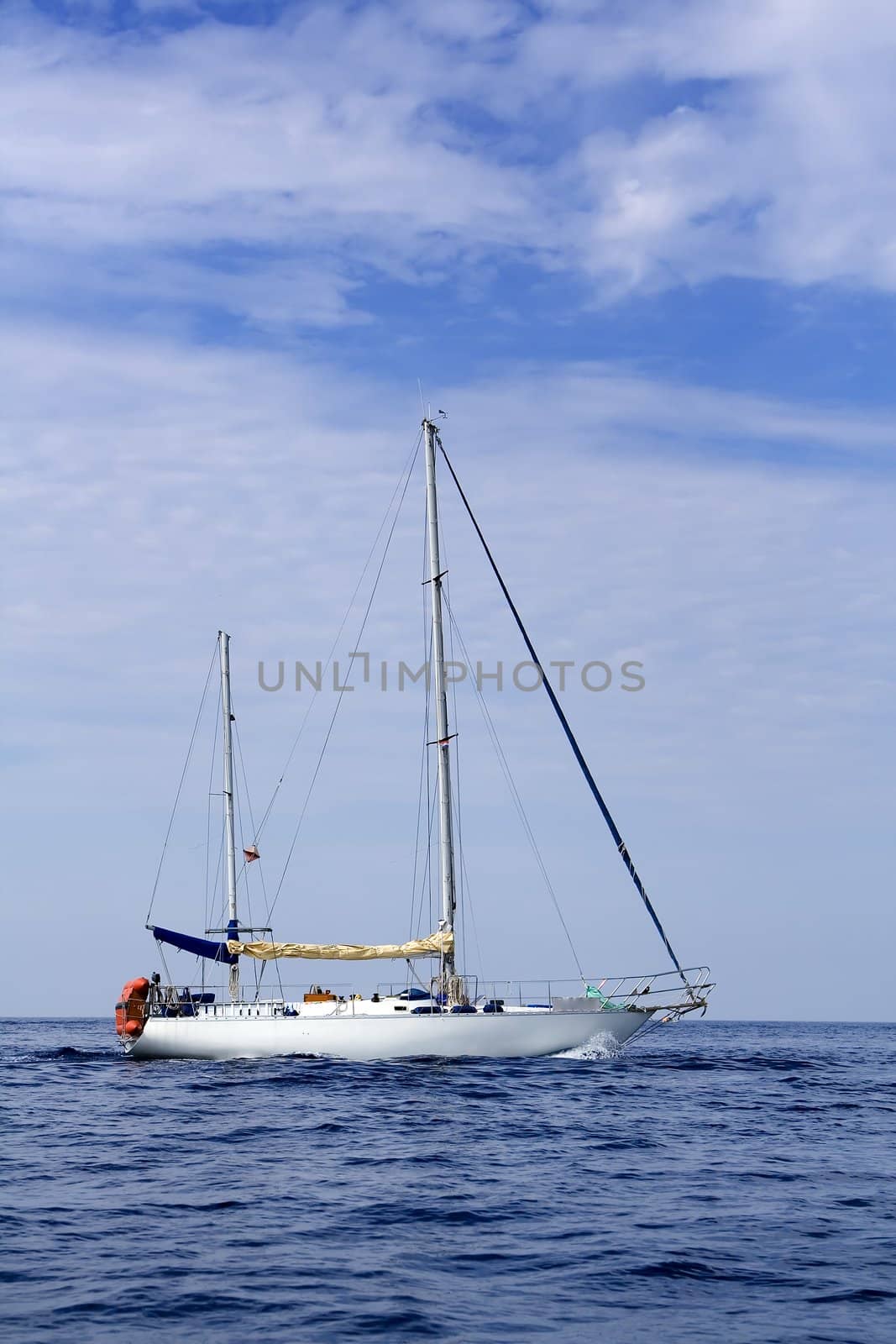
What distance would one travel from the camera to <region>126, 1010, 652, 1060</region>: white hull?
3425 centimetres

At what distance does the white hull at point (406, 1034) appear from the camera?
3425cm

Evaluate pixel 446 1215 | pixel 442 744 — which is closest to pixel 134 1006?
pixel 442 744

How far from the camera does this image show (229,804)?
46312 mm

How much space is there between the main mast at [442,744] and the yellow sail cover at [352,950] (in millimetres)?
411

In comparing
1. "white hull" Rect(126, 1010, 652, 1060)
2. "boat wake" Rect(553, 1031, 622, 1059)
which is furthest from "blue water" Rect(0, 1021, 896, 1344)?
"boat wake" Rect(553, 1031, 622, 1059)

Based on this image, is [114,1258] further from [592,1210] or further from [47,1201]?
[592,1210]

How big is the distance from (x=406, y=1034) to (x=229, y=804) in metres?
14.7

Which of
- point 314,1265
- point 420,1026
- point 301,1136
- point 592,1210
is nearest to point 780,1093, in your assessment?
point 420,1026

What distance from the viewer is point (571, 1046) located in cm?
3591

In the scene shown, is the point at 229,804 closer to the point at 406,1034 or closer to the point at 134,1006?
the point at 134,1006

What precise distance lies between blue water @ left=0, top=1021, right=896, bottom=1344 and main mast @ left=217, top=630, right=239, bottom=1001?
1226 centimetres

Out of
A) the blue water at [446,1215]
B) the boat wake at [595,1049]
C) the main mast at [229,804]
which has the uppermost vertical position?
the main mast at [229,804]

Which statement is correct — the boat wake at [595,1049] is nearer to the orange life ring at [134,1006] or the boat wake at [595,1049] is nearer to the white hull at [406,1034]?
the white hull at [406,1034]

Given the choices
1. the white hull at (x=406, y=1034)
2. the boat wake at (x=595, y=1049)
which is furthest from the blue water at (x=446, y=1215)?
the boat wake at (x=595, y=1049)
